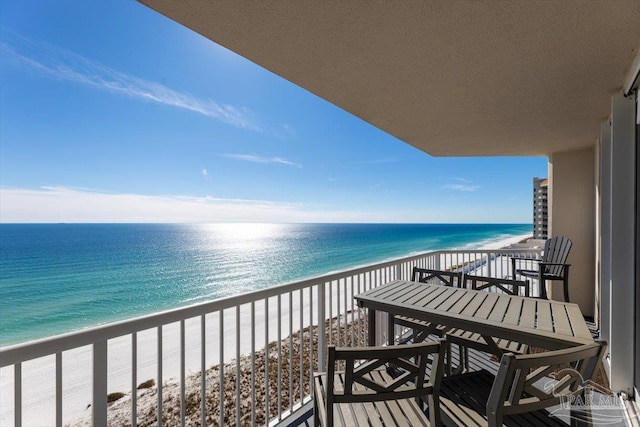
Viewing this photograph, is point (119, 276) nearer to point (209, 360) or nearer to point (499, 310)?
point (209, 360)

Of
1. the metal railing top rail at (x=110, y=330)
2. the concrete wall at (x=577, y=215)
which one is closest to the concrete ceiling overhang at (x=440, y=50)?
the metal railing top rail at (x=110, y=330)

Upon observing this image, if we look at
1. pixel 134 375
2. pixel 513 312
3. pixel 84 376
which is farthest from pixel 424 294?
pixel 84 376

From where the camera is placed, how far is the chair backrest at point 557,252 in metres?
4.38

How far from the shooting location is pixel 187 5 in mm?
1485

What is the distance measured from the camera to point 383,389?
4.47ft

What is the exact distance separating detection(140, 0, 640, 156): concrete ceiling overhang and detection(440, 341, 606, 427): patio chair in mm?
1562

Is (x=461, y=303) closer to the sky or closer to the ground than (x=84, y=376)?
closer to the sky

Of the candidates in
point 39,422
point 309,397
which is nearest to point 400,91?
point 309,397

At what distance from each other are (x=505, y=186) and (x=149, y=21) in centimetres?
4054

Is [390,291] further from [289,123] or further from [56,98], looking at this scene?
[56,98]

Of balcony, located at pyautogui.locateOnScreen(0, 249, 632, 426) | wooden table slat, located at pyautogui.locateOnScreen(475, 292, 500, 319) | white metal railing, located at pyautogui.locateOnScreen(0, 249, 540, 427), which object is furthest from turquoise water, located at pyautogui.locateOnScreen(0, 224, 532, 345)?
wooden table slat, located at pyautogui.locateOnScreen(475, 292, 500, 319)

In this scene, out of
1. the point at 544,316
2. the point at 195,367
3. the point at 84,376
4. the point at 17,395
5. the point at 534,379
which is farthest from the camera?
the point at 195,367

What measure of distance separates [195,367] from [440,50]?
724cm

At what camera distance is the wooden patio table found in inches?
67.9
